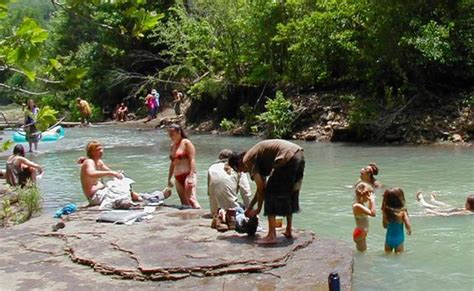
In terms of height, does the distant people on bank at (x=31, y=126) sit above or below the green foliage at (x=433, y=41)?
below

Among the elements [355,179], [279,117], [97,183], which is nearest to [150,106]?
[279,117]

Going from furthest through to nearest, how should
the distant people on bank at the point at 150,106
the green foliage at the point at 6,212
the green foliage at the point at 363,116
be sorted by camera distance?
the distant people on bank at the point at 150,106 < the green foliage at the point at 363,116 < the green foliage at the point at 6,212

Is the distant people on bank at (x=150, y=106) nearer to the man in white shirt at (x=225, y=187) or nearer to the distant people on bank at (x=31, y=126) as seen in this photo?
the distant people on bank at (x=31, y=126)

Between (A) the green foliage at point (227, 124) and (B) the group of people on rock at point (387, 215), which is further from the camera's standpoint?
(A) the green foliage at point (227, 124)

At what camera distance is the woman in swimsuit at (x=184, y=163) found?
10.6m

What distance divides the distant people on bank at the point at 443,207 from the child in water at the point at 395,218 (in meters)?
2.45

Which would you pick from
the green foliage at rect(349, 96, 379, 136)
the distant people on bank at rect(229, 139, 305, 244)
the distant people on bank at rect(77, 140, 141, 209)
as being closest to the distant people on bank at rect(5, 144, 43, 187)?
the distant people on bank at rect(77, 140, 141, 209)

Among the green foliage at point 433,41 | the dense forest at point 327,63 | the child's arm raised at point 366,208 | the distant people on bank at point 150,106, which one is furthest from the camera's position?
the distant people on bank at point 150,106

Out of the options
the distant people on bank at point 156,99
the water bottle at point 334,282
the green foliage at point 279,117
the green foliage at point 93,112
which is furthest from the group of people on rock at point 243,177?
the green foliage at point 93,112

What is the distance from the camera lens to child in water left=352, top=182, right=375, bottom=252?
8.53 m

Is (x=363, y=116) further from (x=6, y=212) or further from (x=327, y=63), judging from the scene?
(x=6, y=212)

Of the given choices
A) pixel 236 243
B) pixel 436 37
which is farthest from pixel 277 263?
pixel 436 37

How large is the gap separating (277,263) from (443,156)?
1211 centimetres

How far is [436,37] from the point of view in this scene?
20.6 m
